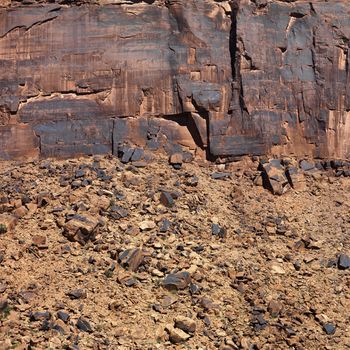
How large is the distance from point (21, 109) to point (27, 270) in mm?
6133

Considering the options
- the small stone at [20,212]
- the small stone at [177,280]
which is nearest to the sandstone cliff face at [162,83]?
the small stone at [20,212]

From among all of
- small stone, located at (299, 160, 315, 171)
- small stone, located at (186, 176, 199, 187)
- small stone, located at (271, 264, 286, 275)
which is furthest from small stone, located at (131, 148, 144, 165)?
small stone, located at (271, 264, 286, 275)

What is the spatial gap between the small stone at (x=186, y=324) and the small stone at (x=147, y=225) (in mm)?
2955

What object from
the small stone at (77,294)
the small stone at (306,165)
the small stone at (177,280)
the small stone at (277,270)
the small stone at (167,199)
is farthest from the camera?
the small stone at (306,165)

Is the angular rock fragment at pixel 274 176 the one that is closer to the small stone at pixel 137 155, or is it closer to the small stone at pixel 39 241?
the small stone at pixel 137 155

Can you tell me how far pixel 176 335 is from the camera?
1667 cm

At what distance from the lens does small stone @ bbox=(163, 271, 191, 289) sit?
58.4ft

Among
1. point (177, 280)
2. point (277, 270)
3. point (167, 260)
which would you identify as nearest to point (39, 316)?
point (177, 280)

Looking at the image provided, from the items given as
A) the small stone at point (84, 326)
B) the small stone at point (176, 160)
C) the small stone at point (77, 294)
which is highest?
the small stone at point (176, 160)

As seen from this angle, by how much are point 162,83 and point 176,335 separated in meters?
8.50

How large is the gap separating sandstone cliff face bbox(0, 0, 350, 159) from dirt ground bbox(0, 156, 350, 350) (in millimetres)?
1030

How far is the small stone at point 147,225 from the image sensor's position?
19266mm

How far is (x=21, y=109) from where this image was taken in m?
22.4

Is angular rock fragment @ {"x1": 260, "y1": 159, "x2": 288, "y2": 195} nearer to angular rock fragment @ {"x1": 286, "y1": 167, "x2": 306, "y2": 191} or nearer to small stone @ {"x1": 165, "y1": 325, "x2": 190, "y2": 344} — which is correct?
angular rock fragment @ {"x1": 286, "y1": 167, "x2": 306, "y2": 191}
